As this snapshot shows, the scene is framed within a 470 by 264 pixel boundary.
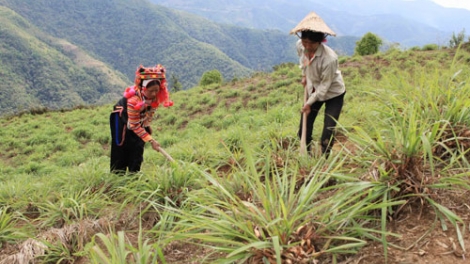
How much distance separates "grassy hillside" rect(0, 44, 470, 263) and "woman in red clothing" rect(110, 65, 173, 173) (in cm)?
41

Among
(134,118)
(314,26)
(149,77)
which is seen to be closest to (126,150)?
(134,118)

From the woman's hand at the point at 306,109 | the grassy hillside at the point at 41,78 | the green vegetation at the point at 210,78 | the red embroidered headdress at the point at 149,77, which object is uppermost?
the red embroidered headdress at the point at 149,77

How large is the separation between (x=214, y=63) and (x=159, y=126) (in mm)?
107219

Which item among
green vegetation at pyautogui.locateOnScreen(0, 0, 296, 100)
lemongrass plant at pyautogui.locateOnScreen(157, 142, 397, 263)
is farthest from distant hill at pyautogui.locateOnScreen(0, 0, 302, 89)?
lemongrass plant at pyautogui.locateOnScreen(157, 142, 397, 263)

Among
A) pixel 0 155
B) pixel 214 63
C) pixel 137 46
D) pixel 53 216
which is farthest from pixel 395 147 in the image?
pixel 137 46

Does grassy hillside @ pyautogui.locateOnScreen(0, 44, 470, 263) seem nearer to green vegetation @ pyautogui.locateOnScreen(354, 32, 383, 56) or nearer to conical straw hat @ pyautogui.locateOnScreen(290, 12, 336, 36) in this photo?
conical straw hat @ pyautogui.locateOnScreen(290, 12, 336, 36)

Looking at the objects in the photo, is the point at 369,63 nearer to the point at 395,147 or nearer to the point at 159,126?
the point at 159,126

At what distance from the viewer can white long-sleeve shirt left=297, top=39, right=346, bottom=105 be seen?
3035 millimetres

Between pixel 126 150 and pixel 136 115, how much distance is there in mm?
615

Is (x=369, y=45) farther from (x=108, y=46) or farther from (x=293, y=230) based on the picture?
(x=108, y=46)

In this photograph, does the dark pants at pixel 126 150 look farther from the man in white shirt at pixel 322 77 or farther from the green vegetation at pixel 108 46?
the green vegetation at pixel 108 46

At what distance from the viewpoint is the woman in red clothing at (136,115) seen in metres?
3.32

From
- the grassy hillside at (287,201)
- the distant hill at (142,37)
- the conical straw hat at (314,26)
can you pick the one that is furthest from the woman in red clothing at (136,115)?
the distant hill at (142,37)

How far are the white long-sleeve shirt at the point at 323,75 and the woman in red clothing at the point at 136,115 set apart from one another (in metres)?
1.43
